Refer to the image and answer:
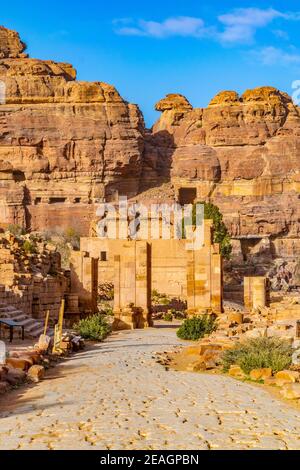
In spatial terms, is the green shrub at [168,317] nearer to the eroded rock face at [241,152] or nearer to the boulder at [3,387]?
the boulder at [3,387]

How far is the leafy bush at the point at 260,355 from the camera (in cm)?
1332

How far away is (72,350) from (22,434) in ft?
31.4

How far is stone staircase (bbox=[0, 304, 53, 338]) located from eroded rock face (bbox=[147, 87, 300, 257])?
50206mm

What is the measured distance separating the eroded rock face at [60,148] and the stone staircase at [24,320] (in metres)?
46.2

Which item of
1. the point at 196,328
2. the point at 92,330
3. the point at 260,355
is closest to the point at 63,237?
the point at 196,328

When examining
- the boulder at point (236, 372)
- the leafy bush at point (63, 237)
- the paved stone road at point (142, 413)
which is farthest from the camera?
the leafy bush at point (63, 237)

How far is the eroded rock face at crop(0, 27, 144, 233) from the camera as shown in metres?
69.3

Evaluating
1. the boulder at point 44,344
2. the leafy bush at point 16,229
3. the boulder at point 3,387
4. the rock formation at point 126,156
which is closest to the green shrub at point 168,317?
the boulder at point 44,344

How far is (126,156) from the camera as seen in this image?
72.0 metres

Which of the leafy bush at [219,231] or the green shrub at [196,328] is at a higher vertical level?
the leafy bush at [219,231]

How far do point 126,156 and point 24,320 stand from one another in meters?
51.9

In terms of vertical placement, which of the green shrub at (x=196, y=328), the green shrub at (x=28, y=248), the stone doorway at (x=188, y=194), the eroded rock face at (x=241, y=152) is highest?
the eroded rock face at (x=241, y=152)

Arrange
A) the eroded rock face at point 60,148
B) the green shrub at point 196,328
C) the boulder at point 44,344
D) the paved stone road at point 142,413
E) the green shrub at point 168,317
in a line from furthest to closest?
1. the eroded rock face at point 60,148
2. the green shrub at point 168,317
3. the green shrub at point 196,328
4. the boulder at point 44,344
5. the paved stone road at point 142,413

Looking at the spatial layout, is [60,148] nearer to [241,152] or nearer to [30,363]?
[241,152]
